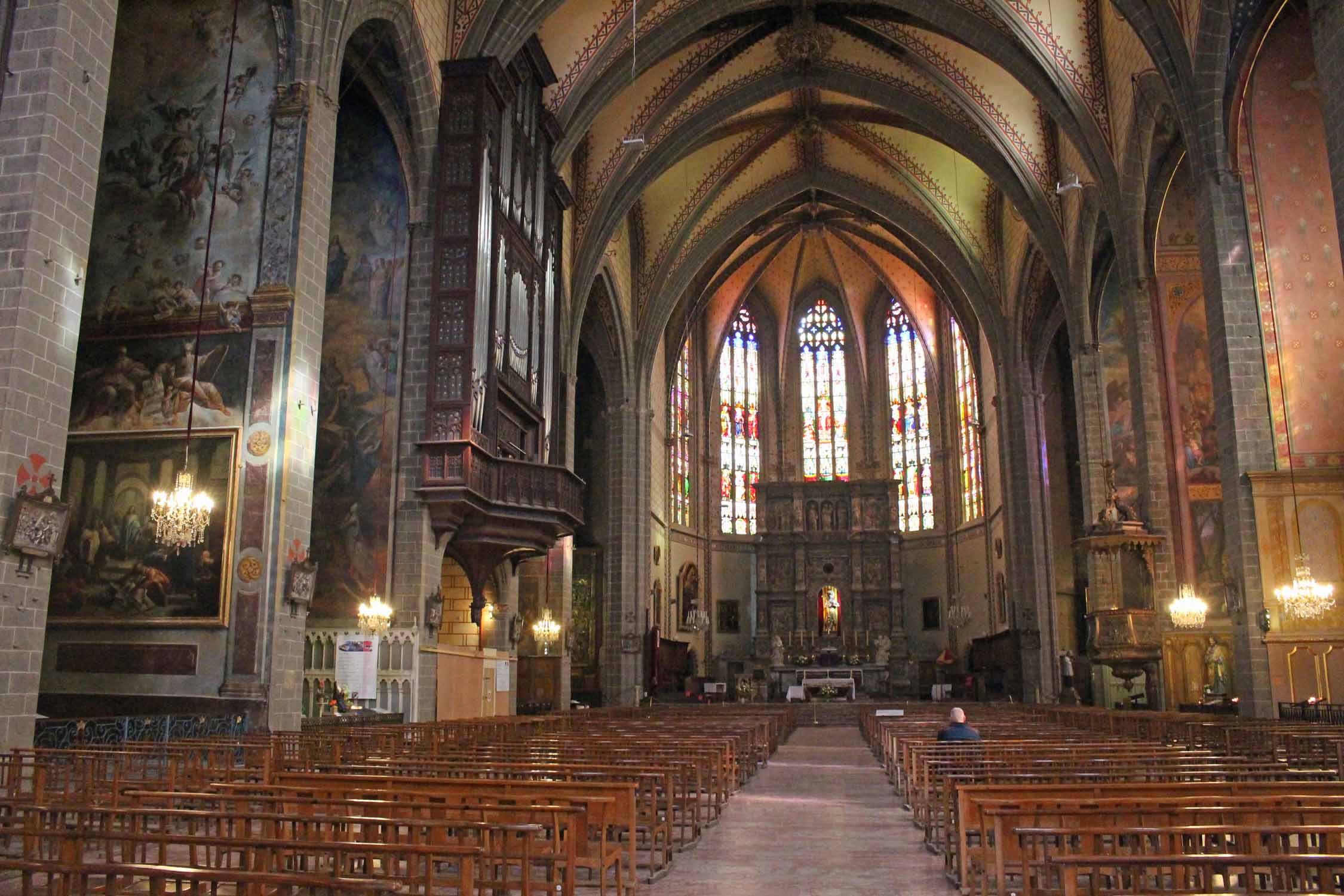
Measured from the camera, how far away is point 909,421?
41.9 m

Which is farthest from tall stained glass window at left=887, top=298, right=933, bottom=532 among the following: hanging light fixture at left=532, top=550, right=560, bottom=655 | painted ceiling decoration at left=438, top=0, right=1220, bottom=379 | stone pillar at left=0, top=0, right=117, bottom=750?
stone pillar at left=0, top=0, right=117, bottom=750

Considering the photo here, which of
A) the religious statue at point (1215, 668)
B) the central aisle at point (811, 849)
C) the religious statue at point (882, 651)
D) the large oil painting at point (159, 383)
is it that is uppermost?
the large oil painting at point (159, 383)

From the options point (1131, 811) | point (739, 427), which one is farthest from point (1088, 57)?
point (739, 427)

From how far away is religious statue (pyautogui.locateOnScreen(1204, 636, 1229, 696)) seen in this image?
19250 millimetres

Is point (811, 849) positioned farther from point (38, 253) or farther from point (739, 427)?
point (739, 427)

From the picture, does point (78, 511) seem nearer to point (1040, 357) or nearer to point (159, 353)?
point (159, 353)

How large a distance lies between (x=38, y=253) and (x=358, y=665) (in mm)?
8693

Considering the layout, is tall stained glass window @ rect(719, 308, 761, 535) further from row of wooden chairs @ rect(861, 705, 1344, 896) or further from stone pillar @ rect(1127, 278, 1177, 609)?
row of wooden chairs @ rect(861, 705, 1344, 896)

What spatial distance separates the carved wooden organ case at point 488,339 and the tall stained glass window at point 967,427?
65.7 ft

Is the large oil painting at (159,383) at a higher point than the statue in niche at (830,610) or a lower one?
higher

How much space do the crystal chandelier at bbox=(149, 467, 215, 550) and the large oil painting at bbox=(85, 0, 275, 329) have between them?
325 centimetres

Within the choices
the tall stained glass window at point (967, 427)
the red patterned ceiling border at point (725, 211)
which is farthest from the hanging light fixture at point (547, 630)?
the tall stained glass window at point (967, 427)

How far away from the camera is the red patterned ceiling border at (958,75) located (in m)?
25.2

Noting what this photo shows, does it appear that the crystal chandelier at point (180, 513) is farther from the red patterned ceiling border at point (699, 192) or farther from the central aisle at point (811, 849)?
the red patterned ceiling border at point (699, 192)
